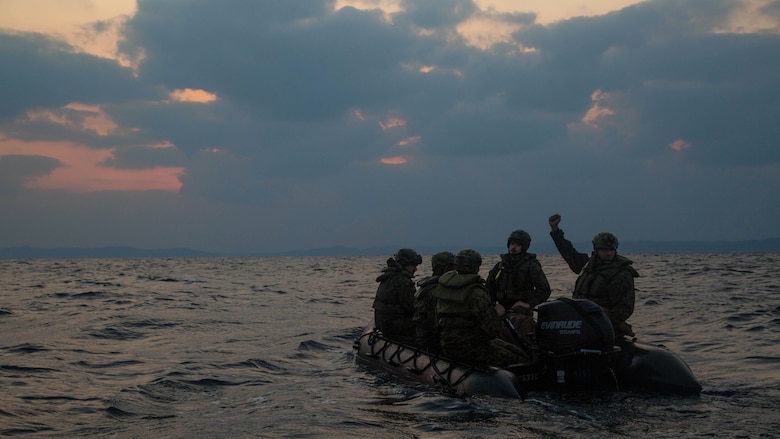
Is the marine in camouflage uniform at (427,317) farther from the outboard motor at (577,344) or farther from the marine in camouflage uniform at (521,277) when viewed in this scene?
the outboard motor at (577,344)

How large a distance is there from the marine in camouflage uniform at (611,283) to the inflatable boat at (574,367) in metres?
0.43

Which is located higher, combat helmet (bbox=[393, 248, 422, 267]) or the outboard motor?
combat helmet (bbox=[393, 248, 422, 267])

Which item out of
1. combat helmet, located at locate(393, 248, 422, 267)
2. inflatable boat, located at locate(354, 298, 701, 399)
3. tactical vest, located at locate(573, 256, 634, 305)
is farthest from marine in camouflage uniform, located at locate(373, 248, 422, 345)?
tactical vest, located at locate(573, 256, 634, 305)

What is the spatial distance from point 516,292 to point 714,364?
4339 millimetres

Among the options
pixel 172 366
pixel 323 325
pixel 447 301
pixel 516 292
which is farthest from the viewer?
pixel 323 325

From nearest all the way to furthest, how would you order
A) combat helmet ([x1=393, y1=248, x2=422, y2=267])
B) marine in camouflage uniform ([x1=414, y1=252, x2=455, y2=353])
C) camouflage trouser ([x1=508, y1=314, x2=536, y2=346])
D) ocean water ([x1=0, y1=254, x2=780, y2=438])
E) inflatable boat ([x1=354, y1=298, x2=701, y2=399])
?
ocean water ([x1=0, y1=254, x2=780, y2=438]) < inflatable boat ([x1=354, y1=298, x2=701, y2=399]) < camouflage trouser ([x1=508, y1=314, x2=536, y2=346]) < marine in camouflage uniform ([x1=414, y1=252, x2=455, y2=353]) < combat helmet ([x1=393, y1=248, x2=422, y2=267])

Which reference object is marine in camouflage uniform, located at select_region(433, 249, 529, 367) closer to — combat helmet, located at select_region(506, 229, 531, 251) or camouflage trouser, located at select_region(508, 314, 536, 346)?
camouflage trouser, located at select_region(508, 314, 536, 346)

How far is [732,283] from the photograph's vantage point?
36750mm

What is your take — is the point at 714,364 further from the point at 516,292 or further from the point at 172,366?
the point at 172,366

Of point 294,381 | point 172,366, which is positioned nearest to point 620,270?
point 294,381

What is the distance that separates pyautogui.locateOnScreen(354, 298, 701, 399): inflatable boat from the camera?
32.8 ft

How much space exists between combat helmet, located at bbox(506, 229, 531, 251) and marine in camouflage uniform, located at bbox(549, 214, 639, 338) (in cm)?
139

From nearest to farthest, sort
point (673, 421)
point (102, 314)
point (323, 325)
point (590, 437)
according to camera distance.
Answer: point (590, 437) < point (673, 421) < point (323, 325) < point (102, 314)

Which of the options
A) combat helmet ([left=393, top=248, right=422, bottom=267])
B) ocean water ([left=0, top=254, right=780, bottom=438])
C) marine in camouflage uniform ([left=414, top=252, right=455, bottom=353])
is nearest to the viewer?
ocean water ([left=0, top=254, right=780, bottom=438])
